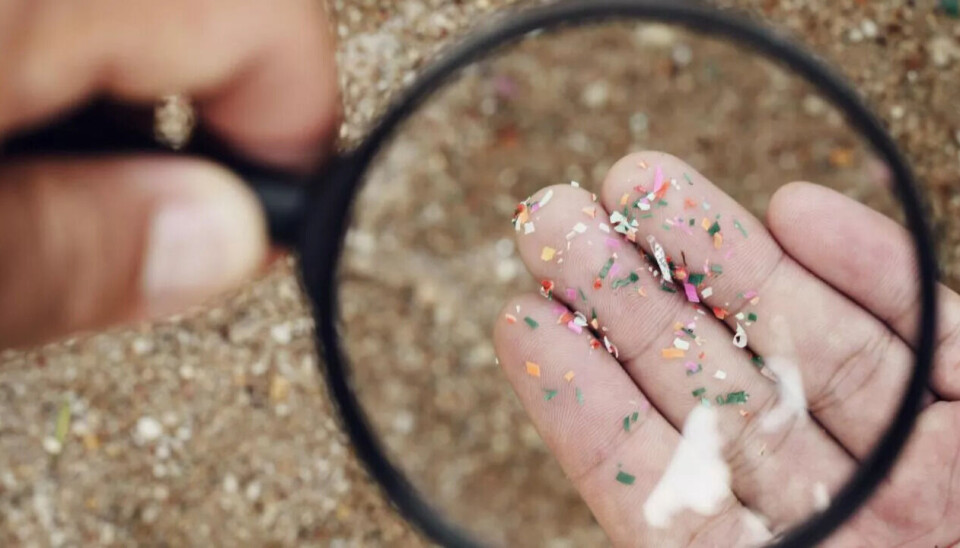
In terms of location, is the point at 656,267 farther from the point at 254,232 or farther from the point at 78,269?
the point at 78,269

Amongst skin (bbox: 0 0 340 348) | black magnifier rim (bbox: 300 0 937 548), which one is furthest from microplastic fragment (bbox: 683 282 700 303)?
skin (bbox: 0 0 340 348)

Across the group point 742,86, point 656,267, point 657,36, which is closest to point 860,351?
point 656,267

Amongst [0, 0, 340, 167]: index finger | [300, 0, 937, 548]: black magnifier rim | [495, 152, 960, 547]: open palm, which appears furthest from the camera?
[495, 152, 960, 547]: open palm

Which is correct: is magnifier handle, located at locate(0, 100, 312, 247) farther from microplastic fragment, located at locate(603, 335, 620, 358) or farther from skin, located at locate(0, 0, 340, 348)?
microplastic fragment, located at locate(603, 335, 620, 358)

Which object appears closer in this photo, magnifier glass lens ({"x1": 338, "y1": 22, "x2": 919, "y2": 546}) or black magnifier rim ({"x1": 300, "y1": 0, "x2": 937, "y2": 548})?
black magnifier rim ({"x1": 300, "y1": 0, "x2": 937, "y2": 548})

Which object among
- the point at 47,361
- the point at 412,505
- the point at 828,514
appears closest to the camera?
the point at 828,514

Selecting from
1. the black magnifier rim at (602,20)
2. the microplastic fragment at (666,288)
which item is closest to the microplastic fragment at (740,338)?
the microplastic fragment at (666,288)

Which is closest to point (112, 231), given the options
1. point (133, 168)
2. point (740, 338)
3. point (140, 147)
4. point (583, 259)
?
point (133, 168)

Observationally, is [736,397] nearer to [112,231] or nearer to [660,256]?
[660,256]
